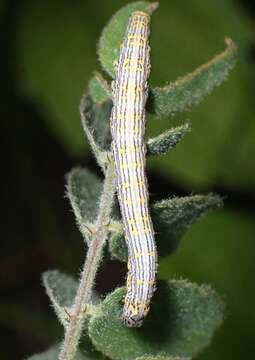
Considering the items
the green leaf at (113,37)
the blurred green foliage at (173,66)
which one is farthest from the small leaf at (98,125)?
the blurred green foliage at (173,66)

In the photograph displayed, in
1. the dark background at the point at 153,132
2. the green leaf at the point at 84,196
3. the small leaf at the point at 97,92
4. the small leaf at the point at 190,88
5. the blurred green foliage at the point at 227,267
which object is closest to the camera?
the green leaf at the point at 84,196

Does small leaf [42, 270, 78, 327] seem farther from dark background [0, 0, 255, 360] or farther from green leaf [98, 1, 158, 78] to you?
dark background [0, 0, 255, 360]

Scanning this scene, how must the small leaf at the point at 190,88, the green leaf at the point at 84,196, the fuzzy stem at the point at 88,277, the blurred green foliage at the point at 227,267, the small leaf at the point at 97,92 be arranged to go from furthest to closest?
the blurred green foliage at the point at 227,267 → the small leaf at the point at 97,92 → the small leaf at the point at 190,88 → the green leaf at the point at 84,196 → the fuzzy stem at the point at 88,277

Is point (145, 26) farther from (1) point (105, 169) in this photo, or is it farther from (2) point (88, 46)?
(2) point (88, 46)

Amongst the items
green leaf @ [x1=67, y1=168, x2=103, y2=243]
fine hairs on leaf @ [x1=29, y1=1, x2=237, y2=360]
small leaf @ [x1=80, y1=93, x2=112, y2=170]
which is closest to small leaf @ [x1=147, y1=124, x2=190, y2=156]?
fine hairs on leaf @ [x1=29, y1=1, x2=237, y2=360]

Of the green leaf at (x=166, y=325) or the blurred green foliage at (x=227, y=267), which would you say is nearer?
the green leaf at (x=166, y=325)

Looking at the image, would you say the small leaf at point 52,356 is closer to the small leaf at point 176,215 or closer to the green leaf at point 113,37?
the small leaf at point 176,215

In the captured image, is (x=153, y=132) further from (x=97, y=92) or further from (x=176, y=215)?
(x=176, y=215)
